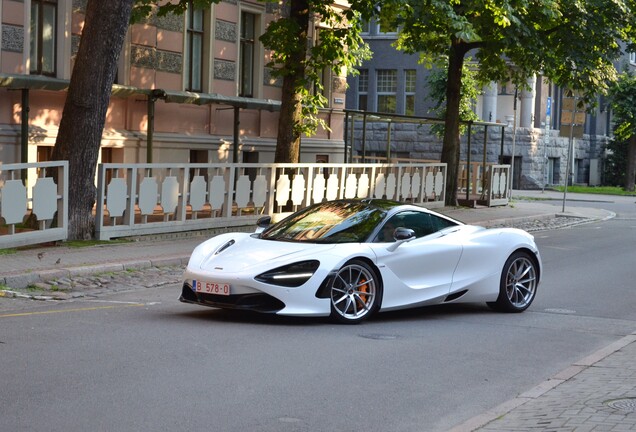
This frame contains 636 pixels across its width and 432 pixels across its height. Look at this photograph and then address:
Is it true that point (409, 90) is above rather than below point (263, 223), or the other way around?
above

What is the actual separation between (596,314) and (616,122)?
154 feet

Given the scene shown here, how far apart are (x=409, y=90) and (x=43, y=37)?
35536 mm

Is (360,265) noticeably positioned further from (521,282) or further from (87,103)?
(87,103)

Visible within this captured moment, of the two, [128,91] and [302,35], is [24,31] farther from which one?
[302,35]

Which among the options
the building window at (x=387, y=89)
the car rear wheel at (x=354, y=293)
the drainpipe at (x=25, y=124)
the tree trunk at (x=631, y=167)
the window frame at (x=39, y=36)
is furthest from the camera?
the building window at (x=387, y=89)

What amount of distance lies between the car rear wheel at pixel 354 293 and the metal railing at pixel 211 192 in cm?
797

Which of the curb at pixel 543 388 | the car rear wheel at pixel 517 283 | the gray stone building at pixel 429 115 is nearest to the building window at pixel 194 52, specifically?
the car rear wheel at pixel 517 283

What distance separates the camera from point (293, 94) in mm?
25094

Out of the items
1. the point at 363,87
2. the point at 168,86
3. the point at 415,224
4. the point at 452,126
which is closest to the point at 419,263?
the point at 415,224

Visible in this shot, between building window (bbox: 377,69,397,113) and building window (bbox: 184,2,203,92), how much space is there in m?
29.6

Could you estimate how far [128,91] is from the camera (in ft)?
79.5

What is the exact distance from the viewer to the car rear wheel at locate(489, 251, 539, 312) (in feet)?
42.8

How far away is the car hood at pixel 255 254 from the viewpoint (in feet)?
37.0

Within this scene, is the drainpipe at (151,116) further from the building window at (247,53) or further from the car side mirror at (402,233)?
the car side mirror at (402,233)
